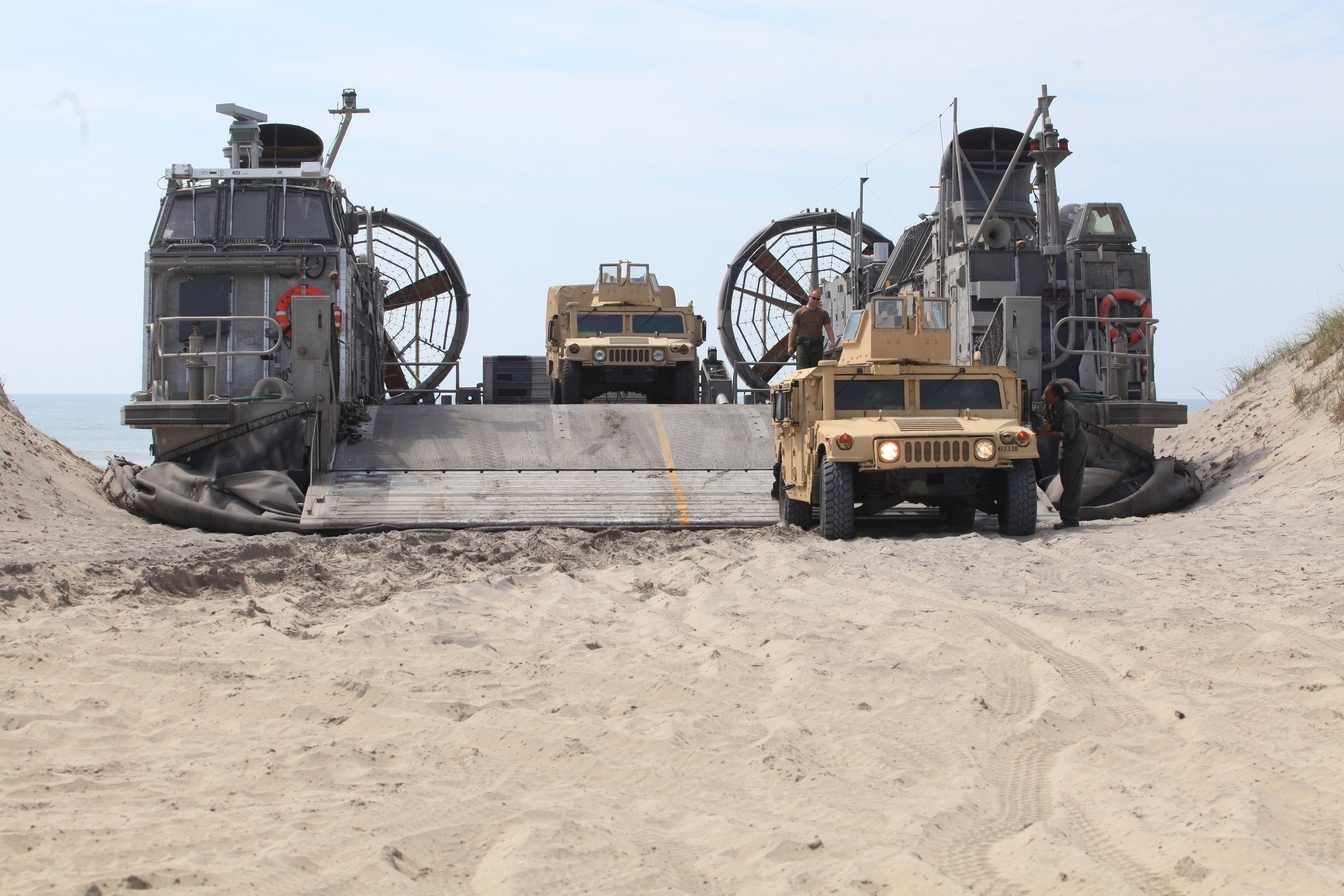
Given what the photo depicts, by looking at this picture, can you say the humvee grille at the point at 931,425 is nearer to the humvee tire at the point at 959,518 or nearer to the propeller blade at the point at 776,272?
the humvee tire at the point at 959,518

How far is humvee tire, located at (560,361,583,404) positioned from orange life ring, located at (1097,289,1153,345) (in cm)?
635

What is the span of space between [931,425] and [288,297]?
759 centimetres

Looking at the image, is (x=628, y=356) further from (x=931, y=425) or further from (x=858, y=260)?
(x=931, y=425)

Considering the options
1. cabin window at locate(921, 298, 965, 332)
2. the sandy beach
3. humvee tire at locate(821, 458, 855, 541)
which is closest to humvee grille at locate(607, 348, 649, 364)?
cabin window at locate(921, 298, 965, 332)

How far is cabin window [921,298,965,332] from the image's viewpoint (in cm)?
962

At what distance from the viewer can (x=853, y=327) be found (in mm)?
10258

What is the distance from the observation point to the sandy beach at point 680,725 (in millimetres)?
2830

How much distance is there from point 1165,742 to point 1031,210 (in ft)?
46.9

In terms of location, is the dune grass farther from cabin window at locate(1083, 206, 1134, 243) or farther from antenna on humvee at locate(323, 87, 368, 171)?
antenna on humvee at locate(323, 87, 368, 171)

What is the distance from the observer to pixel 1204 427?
46.2 feet

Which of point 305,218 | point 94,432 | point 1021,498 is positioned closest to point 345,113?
point 305,218

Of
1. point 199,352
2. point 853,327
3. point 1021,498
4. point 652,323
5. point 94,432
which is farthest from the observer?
point 94,432

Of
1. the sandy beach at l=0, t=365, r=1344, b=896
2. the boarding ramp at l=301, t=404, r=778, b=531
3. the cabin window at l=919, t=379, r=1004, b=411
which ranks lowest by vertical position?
the sandy beach at l=0, t=365, r=1344, b=896

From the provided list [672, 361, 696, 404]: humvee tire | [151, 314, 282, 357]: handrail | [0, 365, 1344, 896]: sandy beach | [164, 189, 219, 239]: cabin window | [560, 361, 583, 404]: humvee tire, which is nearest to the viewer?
[0, 365, 1344, 896]: sandy beach
